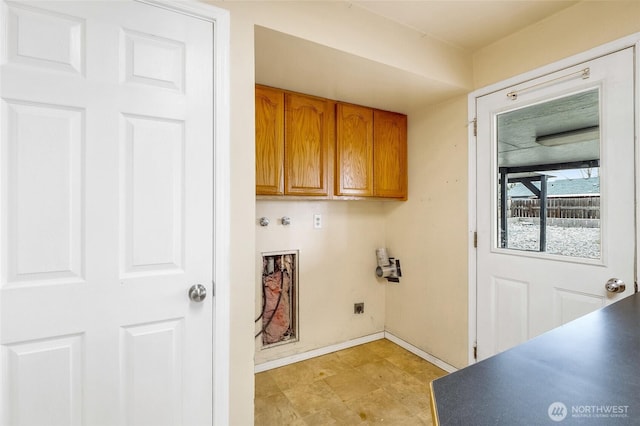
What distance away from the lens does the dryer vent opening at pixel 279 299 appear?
242 cm

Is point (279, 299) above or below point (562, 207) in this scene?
below

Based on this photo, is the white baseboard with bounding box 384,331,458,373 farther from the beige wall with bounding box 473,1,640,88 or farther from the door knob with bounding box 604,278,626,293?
the beige wall with bounding box 473,1,640,88

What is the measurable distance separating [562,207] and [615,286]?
0.47 metres

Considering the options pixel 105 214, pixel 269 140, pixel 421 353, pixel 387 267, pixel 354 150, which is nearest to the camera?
pixel 105 214

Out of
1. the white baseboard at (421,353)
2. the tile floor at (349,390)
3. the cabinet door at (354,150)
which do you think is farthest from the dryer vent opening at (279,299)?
the white baseboard at (421,353)

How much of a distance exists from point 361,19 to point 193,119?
111 cm

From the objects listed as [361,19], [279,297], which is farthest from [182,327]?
[361,19]

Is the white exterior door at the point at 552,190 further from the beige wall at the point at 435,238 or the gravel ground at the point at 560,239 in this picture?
the beige wall at the point at 435,238

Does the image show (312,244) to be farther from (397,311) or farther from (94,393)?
(94,393)

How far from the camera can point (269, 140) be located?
2.10 m

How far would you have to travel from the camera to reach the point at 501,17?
178 centimetres

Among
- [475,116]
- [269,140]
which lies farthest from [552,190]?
[269,140]

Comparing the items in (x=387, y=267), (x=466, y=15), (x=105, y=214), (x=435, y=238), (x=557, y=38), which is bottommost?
(x=387, y=267)

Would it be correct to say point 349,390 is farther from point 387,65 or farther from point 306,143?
point 387,65
